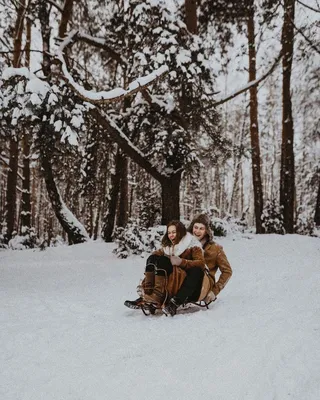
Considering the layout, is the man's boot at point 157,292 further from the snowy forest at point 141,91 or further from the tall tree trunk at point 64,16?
the tall tree trunk at point 64,16

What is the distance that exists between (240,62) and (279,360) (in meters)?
10.2

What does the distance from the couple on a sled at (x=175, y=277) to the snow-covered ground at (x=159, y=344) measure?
152 mm

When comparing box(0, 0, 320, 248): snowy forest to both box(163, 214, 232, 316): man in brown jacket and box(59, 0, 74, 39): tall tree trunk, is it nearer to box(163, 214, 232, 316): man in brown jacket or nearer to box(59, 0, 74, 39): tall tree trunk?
box(59, 0, 74, 39): tall tree trunk

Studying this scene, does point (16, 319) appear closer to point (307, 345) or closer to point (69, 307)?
point (69, 307)

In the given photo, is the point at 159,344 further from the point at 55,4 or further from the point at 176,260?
the point at 55,4

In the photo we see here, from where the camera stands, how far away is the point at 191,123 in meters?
9.56

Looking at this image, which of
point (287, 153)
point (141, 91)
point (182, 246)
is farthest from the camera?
point (287, 153)

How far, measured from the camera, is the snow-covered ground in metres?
2.30

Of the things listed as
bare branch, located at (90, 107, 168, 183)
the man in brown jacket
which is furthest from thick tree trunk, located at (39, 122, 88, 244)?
the man in brown jacket

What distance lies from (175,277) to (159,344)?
110 centimetres

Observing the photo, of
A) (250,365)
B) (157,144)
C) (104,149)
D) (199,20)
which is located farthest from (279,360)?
(199,20)

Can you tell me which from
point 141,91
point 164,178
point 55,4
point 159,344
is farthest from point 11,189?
point 159,344

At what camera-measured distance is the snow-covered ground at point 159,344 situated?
230 cm

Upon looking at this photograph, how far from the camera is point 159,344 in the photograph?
10.1 feet
